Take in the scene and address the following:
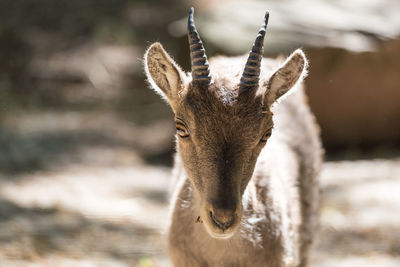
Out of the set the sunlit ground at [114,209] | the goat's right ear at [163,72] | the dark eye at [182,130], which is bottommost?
the sunlit ground at [114,209]

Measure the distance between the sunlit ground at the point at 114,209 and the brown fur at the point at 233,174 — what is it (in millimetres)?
782

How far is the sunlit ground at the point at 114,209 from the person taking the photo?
279 inches

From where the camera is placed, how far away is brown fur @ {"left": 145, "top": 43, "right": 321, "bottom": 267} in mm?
4051

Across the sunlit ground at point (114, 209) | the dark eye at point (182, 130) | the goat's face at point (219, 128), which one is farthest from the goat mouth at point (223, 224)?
the sunlit ground at point (114, 209)

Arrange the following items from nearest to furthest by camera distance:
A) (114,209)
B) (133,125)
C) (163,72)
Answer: (163,72) → (114,209) → (133,125)

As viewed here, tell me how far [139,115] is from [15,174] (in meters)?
4.76

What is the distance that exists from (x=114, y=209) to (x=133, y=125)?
182 inches

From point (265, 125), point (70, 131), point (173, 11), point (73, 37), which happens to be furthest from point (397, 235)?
point (173, 11)

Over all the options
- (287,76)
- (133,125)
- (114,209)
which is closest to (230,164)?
(287,76)

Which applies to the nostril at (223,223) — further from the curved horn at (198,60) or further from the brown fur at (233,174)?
the curved horn at (198,60)

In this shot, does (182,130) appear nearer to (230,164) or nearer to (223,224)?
(230,164)

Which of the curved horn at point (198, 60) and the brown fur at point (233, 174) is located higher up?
the curved horn at point (198, 60)

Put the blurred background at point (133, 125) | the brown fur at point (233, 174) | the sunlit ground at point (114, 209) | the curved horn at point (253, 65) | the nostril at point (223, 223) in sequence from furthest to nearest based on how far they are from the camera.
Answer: the blurred background at point (133, 125) < the sunlit ground at point (114, 209) < the curved horn at point (253, 65) < the brown fur at point (233, 174) < the nostril at point (223, 223)

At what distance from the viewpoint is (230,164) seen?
13.2 feet
